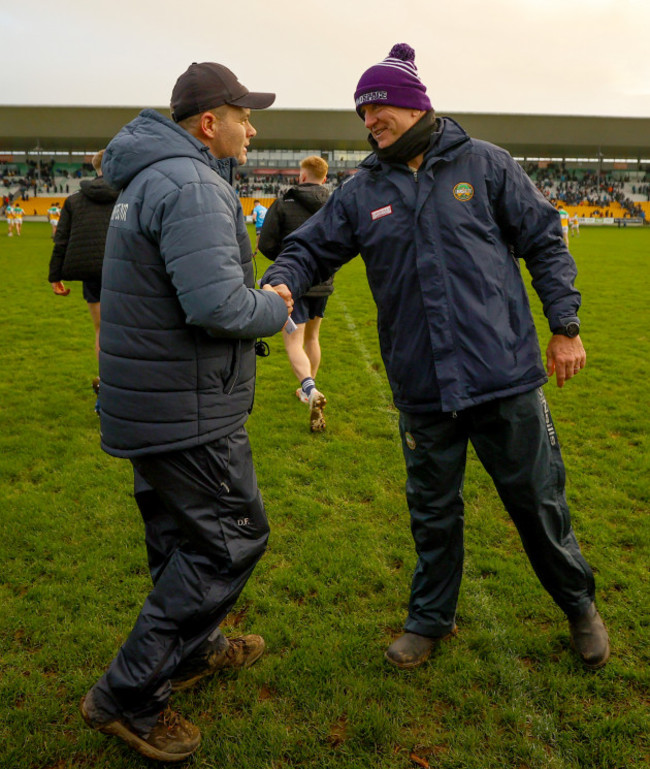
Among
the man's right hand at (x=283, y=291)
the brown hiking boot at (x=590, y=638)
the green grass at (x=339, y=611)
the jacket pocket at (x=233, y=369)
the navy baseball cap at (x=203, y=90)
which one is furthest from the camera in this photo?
the brown hiking boot at (x=590, y=638)

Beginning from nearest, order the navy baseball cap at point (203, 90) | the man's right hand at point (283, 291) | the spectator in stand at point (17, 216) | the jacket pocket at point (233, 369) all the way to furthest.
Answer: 1. the navy baseball cap at point (203, 90)
2. the jacket pocket at point (233, 369)
3. the man's right hand at point (283, 291)
4. the spectator in stand at point (17, 216)

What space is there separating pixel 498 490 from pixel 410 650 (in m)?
0.82

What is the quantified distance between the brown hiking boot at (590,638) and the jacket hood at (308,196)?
12.7ft

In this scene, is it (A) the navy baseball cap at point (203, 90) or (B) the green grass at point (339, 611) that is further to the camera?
(B) the green grass at point (339, 611)

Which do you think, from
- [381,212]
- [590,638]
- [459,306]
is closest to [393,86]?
[381,212]

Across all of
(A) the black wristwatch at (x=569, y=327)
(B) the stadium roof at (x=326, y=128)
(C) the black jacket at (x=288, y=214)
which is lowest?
(A) the black wristwatch at (x=569, y=327)

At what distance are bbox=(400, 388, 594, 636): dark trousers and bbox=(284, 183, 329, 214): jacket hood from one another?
319 centimetres

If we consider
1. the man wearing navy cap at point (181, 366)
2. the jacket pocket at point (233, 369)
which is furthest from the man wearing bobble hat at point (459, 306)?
the man wearing navy cap at point (181, 366)

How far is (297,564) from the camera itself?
3768mm

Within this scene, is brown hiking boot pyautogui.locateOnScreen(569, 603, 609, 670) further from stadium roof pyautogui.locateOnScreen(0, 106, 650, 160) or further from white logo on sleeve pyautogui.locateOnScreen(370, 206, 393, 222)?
stadium roof pyautogui.locateOnScreen(0, 106, 650, 160)

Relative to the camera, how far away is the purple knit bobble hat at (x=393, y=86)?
8.64ft

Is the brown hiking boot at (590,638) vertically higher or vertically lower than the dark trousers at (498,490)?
lower

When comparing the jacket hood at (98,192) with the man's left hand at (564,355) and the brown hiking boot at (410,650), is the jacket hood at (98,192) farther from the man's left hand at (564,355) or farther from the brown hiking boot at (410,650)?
the brown hiking boot at (410,650)

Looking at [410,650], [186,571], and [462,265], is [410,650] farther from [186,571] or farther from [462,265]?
[462,265]
